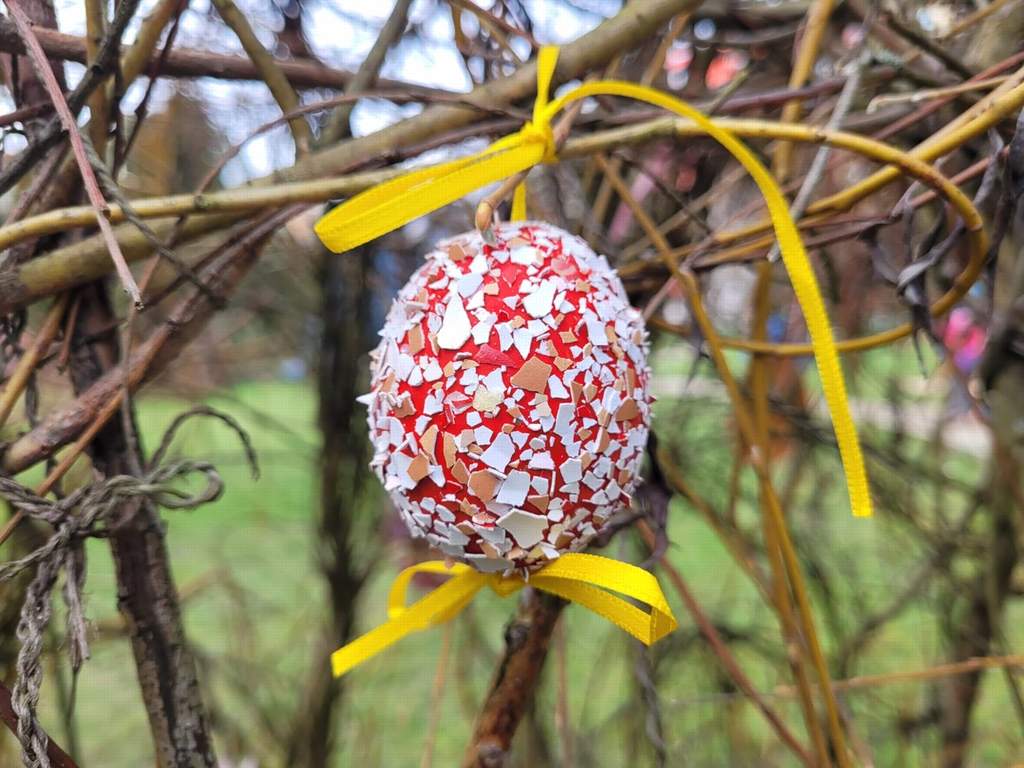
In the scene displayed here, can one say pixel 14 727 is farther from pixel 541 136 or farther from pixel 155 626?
pixel 541 136

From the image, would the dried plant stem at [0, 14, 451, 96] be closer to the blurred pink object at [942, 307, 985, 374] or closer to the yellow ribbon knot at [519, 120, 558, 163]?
the yellow ribbon knot at [519, 120, 558, 163]

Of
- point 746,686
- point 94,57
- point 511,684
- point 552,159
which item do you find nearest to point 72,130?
point 94,57

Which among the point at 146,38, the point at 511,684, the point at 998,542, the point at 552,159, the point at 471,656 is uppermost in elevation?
the point at 146,38

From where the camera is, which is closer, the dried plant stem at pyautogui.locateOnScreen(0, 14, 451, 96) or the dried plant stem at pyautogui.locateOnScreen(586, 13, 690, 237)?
the dried plant stem at pyautogui.locateOnScreen(0, 14, 451, 96)

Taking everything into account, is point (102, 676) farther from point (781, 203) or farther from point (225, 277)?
point (781, 203)

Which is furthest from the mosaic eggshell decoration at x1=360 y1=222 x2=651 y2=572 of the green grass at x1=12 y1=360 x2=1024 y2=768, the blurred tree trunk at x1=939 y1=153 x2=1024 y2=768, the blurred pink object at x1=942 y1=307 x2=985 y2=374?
the blurred pink object at x1=942 y1=307 x2=985 y2=374

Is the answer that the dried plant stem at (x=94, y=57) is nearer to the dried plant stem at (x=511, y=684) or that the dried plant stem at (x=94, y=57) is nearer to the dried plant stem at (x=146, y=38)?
the dried plant stem at (x=146, y=38)
